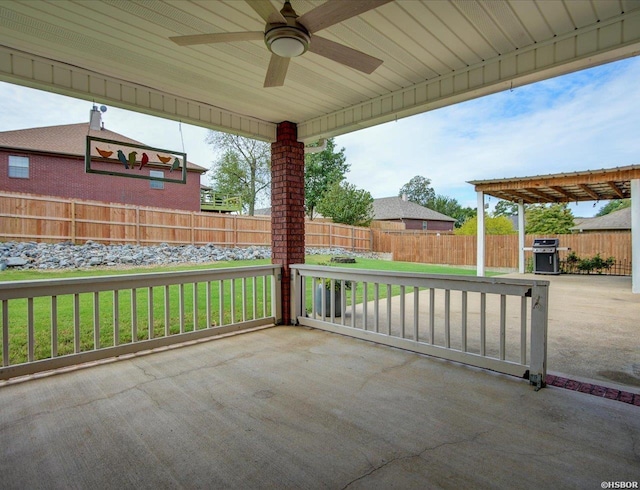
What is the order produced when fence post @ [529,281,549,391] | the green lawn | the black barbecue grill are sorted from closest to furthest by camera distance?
fence post @ [529,281,549,391] < the green lawn < the black barbecue grill

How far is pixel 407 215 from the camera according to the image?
2784cm

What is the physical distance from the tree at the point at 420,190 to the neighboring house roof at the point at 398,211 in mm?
14697

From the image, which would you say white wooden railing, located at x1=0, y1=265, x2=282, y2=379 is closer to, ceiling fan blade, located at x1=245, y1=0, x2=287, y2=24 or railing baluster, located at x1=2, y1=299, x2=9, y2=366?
railing baluster, located at x1=2, y1=299, x2=9, y2=366

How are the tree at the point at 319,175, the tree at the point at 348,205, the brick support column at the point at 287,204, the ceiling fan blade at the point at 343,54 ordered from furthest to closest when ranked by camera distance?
the tree at the point at 319,175, the tree at the point at 348,205, the brick support column at the point at 287,204, the ceiling fan blade at the point at 343,54

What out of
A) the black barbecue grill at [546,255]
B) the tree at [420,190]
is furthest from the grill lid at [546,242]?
the tree at [420,190]

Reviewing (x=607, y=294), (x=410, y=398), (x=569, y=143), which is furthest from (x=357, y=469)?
(x=569, y=143)

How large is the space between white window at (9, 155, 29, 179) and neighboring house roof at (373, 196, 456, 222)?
21370mm

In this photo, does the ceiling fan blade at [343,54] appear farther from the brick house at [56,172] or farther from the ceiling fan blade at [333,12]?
the brick house at [56,172]

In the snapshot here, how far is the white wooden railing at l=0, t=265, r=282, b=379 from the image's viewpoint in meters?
2.96

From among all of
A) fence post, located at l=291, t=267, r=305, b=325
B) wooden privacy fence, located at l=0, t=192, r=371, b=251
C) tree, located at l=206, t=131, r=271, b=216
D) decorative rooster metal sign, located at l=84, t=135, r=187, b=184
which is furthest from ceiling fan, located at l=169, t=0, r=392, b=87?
tree, located at l=206, t=131, r=271, b=216

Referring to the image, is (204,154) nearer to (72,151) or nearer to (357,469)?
(72,151)

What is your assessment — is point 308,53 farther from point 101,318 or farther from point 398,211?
point 398,211

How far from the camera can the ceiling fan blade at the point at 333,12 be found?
5.81 ft

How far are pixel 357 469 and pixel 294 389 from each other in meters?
1.03
